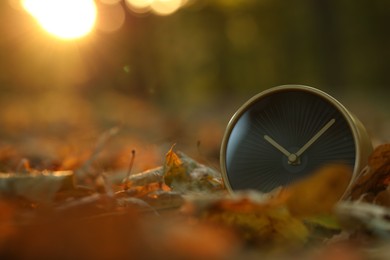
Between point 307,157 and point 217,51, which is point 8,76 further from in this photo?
point 307,157

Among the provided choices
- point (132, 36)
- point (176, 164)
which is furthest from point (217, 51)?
point (176, 164)

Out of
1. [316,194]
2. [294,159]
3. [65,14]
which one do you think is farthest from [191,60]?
[316,194]

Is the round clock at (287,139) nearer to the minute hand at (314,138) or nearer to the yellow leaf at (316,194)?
the minute hand at (314,138)

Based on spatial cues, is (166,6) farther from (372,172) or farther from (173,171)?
(372,172)

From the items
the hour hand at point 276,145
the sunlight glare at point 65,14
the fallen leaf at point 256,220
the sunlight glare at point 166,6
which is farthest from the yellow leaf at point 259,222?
the sunlight glare at point 166,6

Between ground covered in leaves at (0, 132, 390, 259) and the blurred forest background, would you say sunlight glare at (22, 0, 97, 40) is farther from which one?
ground covered in leaves at (0, 132, 390, 259)

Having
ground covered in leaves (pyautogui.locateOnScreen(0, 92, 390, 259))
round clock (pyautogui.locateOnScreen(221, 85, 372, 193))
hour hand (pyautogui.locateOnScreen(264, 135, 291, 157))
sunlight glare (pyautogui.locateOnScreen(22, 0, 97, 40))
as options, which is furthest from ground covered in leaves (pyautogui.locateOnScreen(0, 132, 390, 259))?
sunlight glare (pyautogui.locateOnScreen(22, 0, 97, 40))
